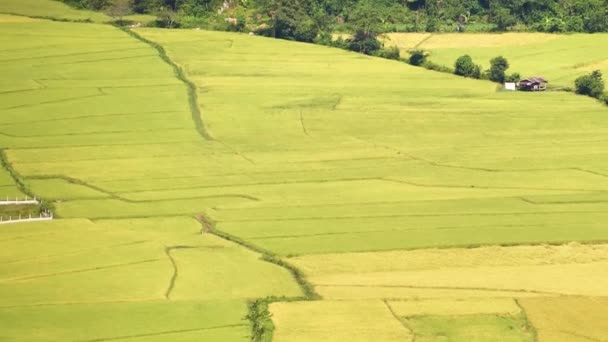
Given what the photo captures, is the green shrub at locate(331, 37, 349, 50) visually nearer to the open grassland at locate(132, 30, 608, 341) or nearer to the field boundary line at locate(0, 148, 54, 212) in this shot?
the open grassland at locate(132, 30, 608, 341)

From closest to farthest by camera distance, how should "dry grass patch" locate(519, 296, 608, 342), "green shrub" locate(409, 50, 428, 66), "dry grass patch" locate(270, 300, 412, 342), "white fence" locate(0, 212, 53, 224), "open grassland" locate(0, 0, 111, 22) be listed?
"dry grass patch" locate(270, 300, 412, 342) → "dry grass patch" locate(519, 296, 608, 342) → "white fence" locate(0, 212, 53, 224) → "green shrub" locate(409, 50, 428, 66) → "open grassland" locate(0, 0, 111, 22)

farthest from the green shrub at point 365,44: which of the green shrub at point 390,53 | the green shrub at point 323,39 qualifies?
the green shrub at point 323,39

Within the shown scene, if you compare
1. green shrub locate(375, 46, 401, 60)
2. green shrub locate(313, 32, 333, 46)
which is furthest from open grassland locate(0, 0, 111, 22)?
green shrub locate(375, 46, 401, 60)

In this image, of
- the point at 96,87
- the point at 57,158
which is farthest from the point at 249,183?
the point at 96,87

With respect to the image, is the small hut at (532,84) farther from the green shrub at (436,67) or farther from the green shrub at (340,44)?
the green shrub at (340,44)

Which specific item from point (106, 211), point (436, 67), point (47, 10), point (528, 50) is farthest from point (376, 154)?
point (47, 10)

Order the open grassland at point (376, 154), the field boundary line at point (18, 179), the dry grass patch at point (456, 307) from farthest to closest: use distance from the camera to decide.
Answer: the field boundary line at point (18, 179) < the open grassland at point (376, 154) < the dry grass patch at point (456, 307)

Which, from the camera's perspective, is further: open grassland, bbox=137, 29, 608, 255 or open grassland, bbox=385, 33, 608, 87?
open grassland, bbox=385, 33, 608, 87
